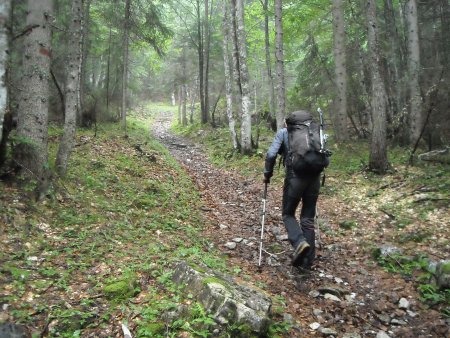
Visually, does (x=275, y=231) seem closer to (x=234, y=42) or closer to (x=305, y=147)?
(x=305, y=147)

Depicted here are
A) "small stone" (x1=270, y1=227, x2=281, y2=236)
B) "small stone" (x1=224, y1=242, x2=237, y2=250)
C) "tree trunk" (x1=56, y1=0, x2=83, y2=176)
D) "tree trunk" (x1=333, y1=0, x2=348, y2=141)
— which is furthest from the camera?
"tree trunk" (x1=333, y1=0, x2=348, y2=141)

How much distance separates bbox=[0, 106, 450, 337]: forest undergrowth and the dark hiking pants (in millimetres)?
1093

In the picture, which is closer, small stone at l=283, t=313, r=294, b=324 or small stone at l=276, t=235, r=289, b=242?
small stone at l=283, t=313, r=294, b=324

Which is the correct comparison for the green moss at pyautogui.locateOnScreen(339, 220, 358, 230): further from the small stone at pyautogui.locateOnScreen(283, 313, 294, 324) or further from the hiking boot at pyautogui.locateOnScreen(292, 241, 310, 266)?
the small stone at pyautogui.locateOnScreen(283, 313, 294, 324)

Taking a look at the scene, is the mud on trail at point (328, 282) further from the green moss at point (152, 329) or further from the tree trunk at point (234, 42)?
the tree trunk at point (234, 42)

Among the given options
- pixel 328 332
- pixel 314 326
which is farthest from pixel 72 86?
pixel 328 332

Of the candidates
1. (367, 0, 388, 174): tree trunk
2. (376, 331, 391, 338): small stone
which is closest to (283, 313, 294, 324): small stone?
(376, 331, 391, 338): small stone

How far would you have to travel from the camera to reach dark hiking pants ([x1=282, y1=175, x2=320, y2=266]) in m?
5.62

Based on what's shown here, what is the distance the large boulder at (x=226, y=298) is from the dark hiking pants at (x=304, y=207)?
1.49 metres

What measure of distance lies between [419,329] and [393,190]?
5136 millimetres

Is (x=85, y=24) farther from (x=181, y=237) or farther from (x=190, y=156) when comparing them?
(x=181, y=237)

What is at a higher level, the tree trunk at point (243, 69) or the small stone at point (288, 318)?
the tree trunk at point (243, 69)

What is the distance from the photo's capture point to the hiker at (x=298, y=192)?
5.54 metres

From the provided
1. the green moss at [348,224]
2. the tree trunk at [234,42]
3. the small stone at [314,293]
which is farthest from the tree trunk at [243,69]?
the small stone at [314,293]
